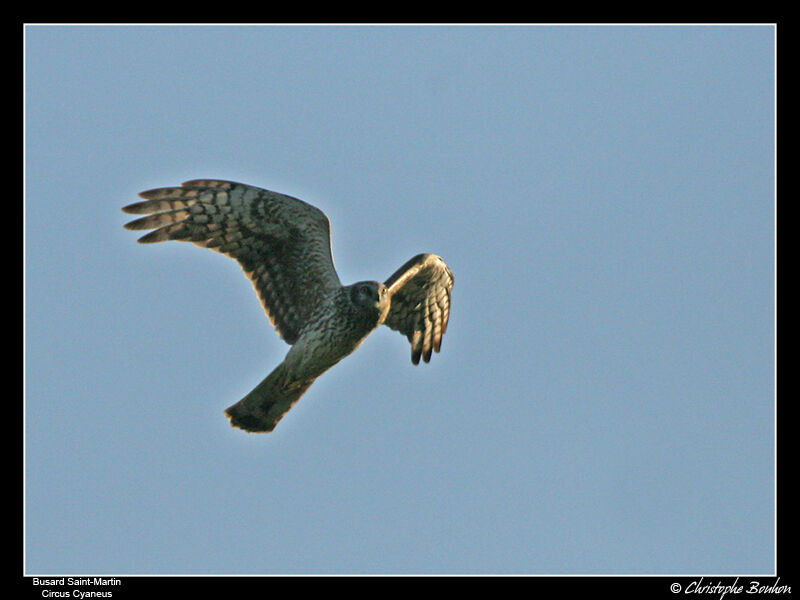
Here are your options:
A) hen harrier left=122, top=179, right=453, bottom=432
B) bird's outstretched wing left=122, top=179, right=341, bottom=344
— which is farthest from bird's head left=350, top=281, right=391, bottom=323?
bird's outstretched wing left=122, top=179, right=341, bottom=344

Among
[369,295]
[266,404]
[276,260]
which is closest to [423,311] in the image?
[276,260]

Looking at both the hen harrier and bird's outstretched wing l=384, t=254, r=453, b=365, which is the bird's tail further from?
bird's outstretched wing l=384, t=254, r=453, b=365

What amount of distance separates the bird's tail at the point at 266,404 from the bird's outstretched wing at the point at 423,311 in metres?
1.62

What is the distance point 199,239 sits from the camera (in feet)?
36.2

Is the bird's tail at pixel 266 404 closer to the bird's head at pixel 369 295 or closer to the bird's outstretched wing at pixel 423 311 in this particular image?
the bird's head at pixel 369 295

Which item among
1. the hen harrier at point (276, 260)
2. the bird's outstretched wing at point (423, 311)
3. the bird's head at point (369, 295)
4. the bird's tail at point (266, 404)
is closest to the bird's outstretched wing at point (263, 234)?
the hen harrier at point (276, 260)

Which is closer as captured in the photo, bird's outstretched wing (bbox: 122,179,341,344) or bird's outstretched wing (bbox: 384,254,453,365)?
bird's outstretched wing (bbox: 122,179,341,344)

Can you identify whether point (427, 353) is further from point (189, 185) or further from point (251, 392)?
point (189, 185)

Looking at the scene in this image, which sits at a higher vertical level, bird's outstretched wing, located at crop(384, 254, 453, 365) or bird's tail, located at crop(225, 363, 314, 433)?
bird's outstretched wing, located at crop(384, 254, 453, 365)

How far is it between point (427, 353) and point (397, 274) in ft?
4.59

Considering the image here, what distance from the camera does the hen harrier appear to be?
35.2 feet
